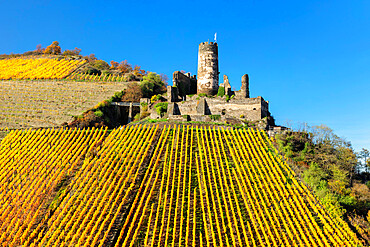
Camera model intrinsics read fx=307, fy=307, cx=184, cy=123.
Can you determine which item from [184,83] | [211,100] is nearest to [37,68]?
[184,83]

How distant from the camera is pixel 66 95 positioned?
144 feet

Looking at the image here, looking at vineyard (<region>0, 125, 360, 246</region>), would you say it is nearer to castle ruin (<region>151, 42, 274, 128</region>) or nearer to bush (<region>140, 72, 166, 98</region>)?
castle ruin (<region>151, 42, 274, 128</region>)

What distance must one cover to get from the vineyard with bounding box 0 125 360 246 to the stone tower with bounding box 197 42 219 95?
15.3m

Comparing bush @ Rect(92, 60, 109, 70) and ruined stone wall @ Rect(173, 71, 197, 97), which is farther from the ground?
bush @ Rect(92, 60, 109, 70)

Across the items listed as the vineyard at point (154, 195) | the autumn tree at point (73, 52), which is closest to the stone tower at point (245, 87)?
the vineyard at point (154, 195)

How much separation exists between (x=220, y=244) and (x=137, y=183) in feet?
21.0

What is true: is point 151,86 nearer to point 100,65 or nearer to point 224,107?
point 224,107

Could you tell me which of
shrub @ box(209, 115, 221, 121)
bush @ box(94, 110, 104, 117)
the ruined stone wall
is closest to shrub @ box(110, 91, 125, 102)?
bush @ box(94, 110, 104, 117)

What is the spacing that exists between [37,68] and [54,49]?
792 inches

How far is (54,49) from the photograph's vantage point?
3125 inches

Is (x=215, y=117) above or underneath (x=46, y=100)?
underneath

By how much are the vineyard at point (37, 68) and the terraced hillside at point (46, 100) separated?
13.6 feet

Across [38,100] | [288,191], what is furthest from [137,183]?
[38,100]

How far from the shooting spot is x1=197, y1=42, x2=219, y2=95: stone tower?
38.4 metres
